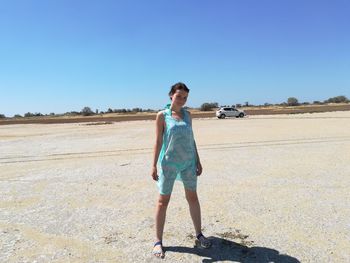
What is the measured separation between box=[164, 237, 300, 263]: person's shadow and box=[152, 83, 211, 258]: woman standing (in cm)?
13

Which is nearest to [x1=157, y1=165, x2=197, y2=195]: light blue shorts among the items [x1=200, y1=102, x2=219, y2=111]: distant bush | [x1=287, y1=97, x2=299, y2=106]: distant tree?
[x1=200, y1=102, x2=219, y2=111]: distant bush

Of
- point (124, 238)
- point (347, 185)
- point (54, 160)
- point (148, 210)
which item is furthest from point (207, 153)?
point (124, 238)

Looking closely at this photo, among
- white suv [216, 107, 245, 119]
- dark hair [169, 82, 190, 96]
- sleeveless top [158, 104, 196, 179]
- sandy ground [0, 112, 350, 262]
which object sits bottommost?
sandy ground [0, 112, 350, 262]

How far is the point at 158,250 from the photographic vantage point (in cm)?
452

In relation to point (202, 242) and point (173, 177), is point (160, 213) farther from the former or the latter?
point (202, 242)

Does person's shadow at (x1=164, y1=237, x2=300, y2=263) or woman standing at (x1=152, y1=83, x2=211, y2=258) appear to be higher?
woman standing at (x1=152, y1=83, x2=211, y2=258)

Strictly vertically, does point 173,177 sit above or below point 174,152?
below

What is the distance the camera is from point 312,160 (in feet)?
35.4

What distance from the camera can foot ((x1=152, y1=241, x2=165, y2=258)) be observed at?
4461mm

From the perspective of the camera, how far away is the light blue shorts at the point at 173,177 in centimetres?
455

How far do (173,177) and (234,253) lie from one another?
3.66ft

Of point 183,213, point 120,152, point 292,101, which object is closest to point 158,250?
point 183,213

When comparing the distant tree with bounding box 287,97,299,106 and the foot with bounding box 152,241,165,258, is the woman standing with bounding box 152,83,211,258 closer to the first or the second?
the foot with bounding box 152,241,165,258

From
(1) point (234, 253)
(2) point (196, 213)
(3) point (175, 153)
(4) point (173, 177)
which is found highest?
(3) point (175, 153)
